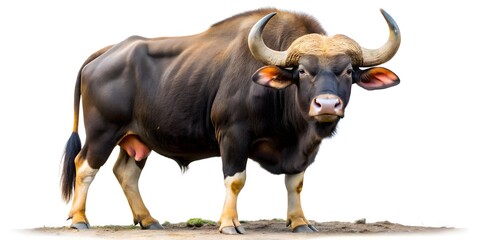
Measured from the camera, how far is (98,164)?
17062 millimetres

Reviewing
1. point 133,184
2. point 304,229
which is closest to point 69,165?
point 133,184

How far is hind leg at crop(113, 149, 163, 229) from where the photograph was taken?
17156 mm

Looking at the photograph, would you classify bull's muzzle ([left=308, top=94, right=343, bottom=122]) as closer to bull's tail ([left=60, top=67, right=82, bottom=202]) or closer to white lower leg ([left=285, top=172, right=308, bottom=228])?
white lower leg ([left=285, top=172, right=308, bottom=228])

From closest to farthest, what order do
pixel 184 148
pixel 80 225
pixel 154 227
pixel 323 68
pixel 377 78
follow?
1. pixel 323 68
2. pixel 377 78
3. pixel 184 148
4. pixel 80 225
5. pixel 154 227

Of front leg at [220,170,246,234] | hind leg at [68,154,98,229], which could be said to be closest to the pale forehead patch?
front leg at [220,170,246,234]

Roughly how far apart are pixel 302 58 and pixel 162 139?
8.56 ft

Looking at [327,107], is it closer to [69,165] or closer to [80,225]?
[80,225]

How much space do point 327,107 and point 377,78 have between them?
1.24m

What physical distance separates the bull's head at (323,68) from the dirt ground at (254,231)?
1760mm

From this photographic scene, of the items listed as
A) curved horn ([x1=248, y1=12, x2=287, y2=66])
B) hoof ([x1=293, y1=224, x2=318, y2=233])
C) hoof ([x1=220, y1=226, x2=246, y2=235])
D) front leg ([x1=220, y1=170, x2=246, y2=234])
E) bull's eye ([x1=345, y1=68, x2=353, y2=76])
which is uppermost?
curved horn ([x1=248, y1=12, x2=287, y2=66])

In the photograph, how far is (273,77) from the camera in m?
15.2

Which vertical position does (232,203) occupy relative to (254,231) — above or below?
above

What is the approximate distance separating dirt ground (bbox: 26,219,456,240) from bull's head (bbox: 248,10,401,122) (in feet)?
5.77

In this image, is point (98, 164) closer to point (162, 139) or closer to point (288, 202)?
point (162, 139)
